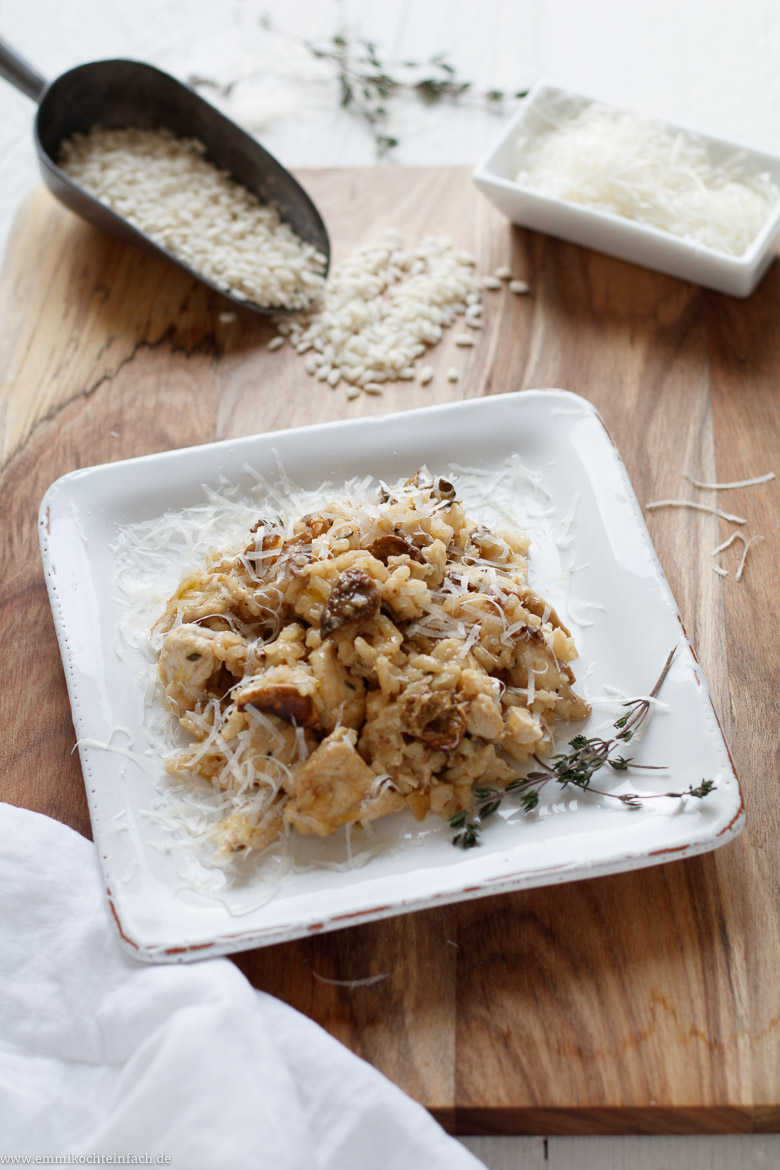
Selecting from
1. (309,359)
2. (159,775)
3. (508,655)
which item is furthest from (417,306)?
(159,775)

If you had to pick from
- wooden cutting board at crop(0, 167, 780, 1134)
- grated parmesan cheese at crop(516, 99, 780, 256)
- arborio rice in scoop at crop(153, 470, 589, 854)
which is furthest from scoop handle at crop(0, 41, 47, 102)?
arborio rice in scoop at crop(153, 470, 589, 854)

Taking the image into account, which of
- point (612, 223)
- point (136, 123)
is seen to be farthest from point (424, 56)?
point (612, 223)

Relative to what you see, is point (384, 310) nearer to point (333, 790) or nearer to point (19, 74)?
point (19, 74)

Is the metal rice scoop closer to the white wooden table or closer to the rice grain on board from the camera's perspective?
the rice grain on board

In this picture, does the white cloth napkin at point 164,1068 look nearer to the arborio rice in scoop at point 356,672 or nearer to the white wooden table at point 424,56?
the arborio rice in scoop at point 356,672

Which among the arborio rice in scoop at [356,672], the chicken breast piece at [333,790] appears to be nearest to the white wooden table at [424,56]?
the arborio rice in scoop at [356,672]
